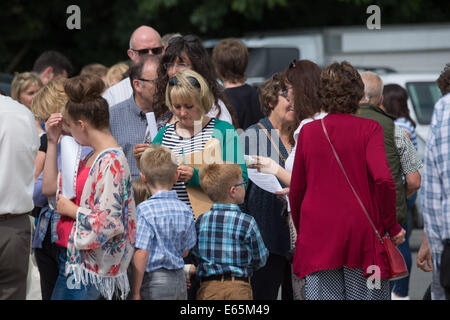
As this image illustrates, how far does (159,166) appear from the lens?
4.78 meters

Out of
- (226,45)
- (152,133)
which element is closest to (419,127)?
(226,45)

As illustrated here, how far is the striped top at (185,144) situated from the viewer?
17.2 ft

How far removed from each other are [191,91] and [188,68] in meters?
0.62

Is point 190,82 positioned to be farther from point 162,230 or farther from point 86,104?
point 162,230

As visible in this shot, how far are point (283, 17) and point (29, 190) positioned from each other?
47.7ft

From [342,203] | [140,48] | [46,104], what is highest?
[140,48]

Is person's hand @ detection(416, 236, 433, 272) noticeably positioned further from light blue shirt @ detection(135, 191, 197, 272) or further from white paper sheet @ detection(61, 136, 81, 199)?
white paper sheet @ detection(61, 136, 81, 199)

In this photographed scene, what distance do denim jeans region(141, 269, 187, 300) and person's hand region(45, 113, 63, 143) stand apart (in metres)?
0.98

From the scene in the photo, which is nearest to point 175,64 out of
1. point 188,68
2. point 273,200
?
point 188,68

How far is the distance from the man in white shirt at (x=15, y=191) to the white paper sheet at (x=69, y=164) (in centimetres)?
19

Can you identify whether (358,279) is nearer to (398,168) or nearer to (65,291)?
(398,168)

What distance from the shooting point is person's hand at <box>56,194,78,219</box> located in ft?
15.3
